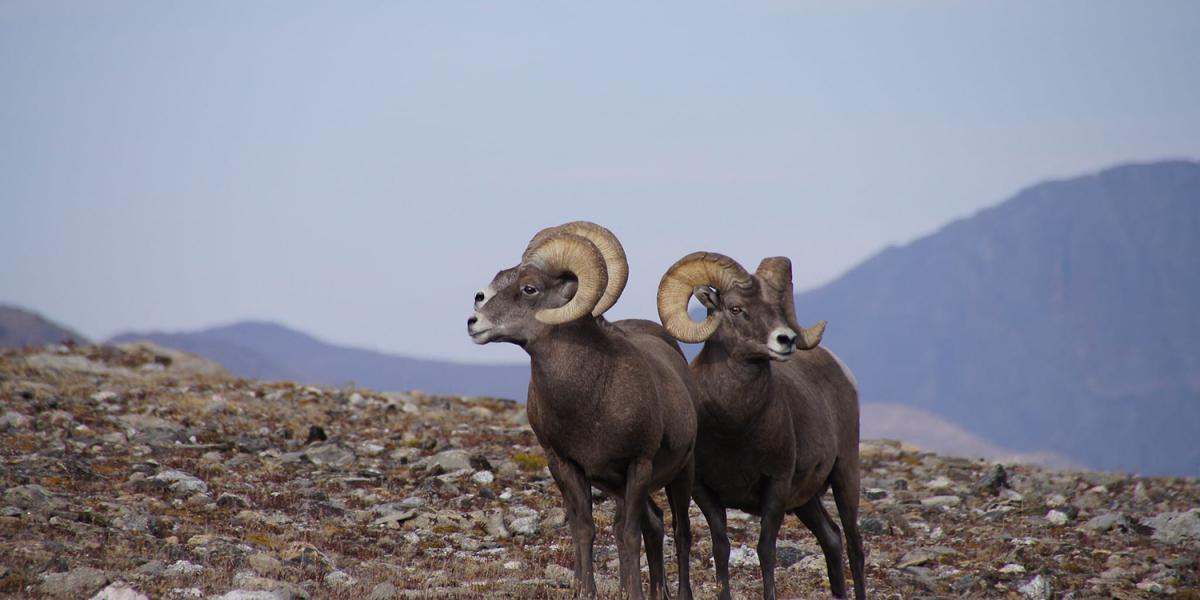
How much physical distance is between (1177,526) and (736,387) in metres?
8.89

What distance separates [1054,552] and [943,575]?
→ 2066 millimetres

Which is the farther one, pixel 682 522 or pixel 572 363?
pixel 682 522

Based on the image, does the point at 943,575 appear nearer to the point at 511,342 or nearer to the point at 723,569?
the point at 723,569

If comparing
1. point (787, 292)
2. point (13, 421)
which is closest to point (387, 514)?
point (787, 292)

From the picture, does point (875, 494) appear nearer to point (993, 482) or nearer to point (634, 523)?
point (993, 482)

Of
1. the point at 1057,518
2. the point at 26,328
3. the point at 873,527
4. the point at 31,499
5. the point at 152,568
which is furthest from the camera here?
the point at 26,328

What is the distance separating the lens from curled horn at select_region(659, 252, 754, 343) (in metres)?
11.4

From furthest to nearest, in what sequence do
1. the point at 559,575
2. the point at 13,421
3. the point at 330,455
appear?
the point at 13,421 → the point at 330,455 → the point at 559,575

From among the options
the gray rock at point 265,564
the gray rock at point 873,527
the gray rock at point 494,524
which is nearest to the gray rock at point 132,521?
the gray rock at point 265,564

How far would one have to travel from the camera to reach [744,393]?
11.3m

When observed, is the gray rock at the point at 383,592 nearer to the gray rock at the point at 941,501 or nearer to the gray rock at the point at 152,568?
the gray rock at the point at 152,568

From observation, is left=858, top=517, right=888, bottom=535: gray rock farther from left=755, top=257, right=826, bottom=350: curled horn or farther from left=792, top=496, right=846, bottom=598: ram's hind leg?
left=755, top=257, right=826, bottom=350: curled horn

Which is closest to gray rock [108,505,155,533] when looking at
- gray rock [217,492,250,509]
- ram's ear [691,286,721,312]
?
gray rock [217,492,250,509]

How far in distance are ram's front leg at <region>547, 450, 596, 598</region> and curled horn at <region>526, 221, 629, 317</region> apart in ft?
4.24
